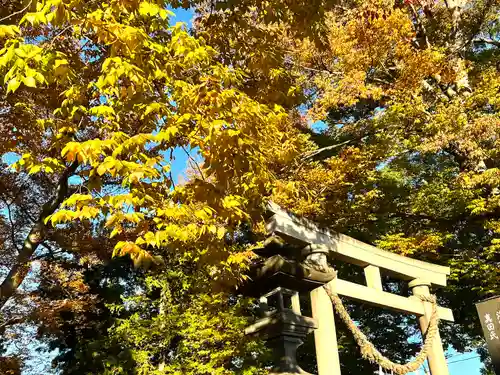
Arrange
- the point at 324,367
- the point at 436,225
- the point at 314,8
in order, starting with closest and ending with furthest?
the point at 314,8
the point at 324,367
the point at 436,225

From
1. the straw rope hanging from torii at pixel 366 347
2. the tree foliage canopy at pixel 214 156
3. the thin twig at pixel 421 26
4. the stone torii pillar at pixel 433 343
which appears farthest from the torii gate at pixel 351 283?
the thin twig at pixel 421 26

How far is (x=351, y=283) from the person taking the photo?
24.4 ft

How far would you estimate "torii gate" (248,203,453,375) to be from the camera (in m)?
6.39

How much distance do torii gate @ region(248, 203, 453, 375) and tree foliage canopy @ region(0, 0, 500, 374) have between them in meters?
0.57

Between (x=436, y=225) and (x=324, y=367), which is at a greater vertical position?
(x=436, y=225)

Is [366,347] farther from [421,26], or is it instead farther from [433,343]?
[421,26]

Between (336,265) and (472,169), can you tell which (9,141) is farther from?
(336,265)

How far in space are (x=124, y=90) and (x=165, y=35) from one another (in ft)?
2.76

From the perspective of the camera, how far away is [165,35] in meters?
3.64

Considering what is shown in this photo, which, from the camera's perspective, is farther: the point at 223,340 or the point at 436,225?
the point at 436,225

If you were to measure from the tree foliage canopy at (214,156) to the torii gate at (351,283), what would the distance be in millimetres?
571

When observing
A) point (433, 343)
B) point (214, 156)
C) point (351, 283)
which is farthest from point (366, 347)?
point (214, 156)

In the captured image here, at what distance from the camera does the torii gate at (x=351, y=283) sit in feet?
21.0

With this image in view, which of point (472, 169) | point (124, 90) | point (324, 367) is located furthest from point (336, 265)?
point (124, 90)
